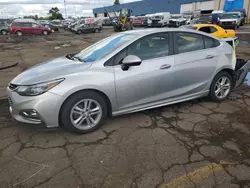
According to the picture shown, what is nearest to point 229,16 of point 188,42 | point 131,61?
point 188,42

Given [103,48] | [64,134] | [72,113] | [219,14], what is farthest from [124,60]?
[219,14]

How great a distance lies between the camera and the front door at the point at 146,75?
132 inches

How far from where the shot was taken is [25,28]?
1107 inches

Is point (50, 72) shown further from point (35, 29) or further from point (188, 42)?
point (35, 29)

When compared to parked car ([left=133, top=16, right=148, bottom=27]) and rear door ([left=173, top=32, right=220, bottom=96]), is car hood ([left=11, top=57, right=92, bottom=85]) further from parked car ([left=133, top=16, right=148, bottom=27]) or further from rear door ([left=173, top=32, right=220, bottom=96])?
parked car ([left=133, top=16, right=148, bottom=27])

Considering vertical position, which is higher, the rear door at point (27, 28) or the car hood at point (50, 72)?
the car hood at point (50, 72)

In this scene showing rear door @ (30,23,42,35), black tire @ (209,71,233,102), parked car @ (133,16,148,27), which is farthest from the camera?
parked car @ (133,16,148,27)

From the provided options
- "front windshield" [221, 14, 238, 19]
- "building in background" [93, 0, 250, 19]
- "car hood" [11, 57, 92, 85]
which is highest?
"building in background" [93, 0, 250, 19]

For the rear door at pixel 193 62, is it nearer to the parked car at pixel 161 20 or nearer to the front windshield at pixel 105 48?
the front windshield at pixel 105 48

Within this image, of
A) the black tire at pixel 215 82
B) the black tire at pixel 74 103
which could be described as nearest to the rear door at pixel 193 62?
the black tire at pixel 215 82

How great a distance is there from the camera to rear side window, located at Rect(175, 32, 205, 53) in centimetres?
383

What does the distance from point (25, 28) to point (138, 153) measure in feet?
97.5

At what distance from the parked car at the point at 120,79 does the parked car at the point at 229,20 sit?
2610 cm

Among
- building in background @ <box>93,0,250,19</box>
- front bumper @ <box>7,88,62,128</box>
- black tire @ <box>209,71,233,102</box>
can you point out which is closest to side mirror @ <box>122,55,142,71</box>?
front bumper @ <box>7,88,62,128</box>
